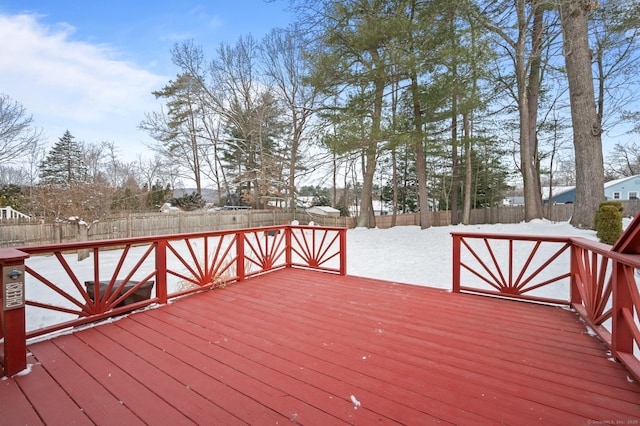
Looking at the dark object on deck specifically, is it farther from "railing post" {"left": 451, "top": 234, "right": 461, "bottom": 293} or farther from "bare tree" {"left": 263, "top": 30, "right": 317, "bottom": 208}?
"bare tree" {"left": 263, "top": 30, "right": 317, "bottom": 208}

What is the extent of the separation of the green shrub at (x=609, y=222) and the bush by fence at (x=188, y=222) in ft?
25.0

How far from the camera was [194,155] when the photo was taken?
58.0 feet

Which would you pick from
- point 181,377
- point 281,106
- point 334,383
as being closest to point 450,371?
point 334,383

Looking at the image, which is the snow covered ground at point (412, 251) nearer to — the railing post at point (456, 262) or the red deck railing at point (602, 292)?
the railing post at point (456, 262)

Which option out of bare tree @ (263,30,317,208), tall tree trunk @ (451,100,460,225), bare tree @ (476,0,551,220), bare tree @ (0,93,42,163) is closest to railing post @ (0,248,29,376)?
tall tree trunk @ (451,100,460,225)

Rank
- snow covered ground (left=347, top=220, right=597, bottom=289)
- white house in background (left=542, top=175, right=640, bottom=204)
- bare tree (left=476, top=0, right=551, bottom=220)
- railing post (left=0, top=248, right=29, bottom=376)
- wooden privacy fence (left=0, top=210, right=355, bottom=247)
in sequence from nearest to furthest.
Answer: railing post (left=0, top=248, right=29, bottom=376)
snow covered ground (left=347, top=220, right=597, bottom=289)
bare tree (left=476, top=0, right=551, bottom=220)
wooden privacy fence (left=0, top=210, right=355, bottom=247)
white house in background (left=542, top=175, right=640, bottom=204)

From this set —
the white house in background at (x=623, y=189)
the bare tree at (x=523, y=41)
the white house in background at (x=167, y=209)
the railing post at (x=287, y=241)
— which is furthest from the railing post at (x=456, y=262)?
the white house in background at (x=623, y=189)

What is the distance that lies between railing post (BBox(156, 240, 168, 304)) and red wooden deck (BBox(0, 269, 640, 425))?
0.29 meters

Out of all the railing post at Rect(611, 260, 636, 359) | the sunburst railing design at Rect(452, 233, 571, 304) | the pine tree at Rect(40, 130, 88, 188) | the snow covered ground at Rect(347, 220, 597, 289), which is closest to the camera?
the railing post at Rect(611, 260, 636, 359)

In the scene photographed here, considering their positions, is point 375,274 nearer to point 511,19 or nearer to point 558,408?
point 558,408

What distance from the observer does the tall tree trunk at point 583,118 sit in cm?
734

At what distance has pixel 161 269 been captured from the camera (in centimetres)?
356

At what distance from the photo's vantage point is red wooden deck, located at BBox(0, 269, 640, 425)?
5.46ft

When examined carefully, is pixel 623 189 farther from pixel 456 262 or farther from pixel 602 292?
pixel 602 292
